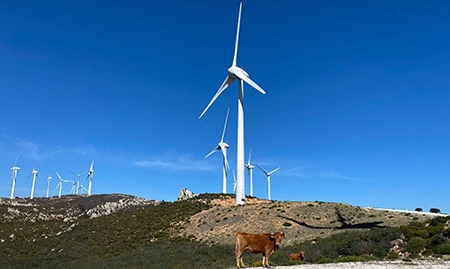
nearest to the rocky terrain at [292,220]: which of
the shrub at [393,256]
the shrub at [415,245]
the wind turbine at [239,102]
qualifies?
the wind turbine at [239,102]

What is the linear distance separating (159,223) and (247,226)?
18184mm

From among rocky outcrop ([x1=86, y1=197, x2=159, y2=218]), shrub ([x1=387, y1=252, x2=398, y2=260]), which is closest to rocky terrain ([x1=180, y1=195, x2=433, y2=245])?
→ shrub ([x1=387, y1=252, x2=398, y2=260])

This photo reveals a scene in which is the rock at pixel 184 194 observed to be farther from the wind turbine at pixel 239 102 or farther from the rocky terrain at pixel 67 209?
the wind turbine at pixel 239 102

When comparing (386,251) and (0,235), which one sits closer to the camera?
(386,251)

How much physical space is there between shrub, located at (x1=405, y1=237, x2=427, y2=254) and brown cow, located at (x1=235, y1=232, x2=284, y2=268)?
11.6m

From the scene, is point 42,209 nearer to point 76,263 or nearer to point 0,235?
point 0,235

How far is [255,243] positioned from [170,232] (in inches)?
1433

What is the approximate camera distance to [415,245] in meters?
22.9

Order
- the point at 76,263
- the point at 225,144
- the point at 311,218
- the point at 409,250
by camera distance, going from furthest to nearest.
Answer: the point at 225,144, the point at 311,218, the point at 76,263, the point at 409,250

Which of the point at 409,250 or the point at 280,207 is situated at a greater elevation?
the point at 280,207

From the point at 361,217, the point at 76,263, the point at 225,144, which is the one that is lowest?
the point at 76,263

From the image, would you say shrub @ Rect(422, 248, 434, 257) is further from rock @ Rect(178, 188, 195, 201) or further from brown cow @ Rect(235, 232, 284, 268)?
rock @ Rect(178, 188, 195, 201)

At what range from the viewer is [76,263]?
36.4m

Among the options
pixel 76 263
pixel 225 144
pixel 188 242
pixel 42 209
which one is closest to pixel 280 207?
pixel 188 242
